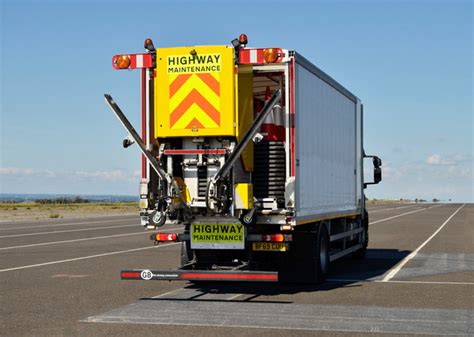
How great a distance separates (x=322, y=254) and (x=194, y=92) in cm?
381

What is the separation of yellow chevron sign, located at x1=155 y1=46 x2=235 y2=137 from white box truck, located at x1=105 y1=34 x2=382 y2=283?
0.05 feet

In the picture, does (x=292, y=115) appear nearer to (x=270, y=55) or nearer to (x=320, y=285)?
(x=270, y=55)

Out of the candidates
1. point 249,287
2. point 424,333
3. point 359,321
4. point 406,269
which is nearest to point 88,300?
point 249,287

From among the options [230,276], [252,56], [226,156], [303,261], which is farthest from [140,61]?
[303,261]

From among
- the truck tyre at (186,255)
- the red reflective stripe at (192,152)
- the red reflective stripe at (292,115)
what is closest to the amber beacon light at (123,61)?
the red reflective stripe at (192,152)

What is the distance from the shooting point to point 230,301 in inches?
475

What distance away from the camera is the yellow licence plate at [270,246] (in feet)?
42.0

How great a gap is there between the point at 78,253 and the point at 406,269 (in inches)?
327

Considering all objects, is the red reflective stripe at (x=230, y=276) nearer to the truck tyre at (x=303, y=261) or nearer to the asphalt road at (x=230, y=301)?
the asphalt road at (x=230, y=301)

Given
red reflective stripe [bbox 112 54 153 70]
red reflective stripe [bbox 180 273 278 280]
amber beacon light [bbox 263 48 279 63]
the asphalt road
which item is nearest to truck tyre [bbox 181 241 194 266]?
the asphalt road

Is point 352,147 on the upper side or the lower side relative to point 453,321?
upper

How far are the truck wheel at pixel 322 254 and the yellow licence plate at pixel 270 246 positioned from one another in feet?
3.94

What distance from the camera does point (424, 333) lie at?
31.0 ft

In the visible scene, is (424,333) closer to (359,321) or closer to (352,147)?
(359,321)
